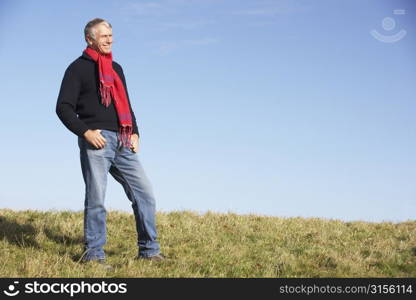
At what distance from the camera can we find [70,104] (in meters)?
7.07

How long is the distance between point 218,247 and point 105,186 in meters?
2.58

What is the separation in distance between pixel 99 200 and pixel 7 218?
438 centimetres

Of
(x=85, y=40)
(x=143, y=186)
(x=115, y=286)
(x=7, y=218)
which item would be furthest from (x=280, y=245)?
(x=7, y=218)

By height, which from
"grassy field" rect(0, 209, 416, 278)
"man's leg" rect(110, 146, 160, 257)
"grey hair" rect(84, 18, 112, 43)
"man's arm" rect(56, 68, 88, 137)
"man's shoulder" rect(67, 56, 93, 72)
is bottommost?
"grassy field" rect(0, 209, 416, 278)

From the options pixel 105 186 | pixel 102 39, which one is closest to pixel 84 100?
pixel 102 39

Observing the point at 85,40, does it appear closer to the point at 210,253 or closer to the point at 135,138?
the point at 135,138

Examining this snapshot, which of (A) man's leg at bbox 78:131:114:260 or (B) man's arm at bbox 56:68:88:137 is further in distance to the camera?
(A) man's leg at bbox 78:131:114:260

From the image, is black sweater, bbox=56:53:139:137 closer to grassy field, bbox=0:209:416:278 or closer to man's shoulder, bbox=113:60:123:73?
man's shoulder, bbox=113:60:123:73

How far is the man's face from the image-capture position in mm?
7176

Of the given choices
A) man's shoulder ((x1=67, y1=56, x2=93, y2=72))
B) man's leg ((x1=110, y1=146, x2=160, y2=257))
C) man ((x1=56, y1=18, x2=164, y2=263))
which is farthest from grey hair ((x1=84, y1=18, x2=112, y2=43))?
man's leg ((x1=110, y1=146, x2=160, y2=257))

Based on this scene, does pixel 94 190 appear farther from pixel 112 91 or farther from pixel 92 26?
pixel 92 26

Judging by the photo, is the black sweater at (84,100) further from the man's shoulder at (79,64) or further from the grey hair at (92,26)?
the grey hair at (92,26)

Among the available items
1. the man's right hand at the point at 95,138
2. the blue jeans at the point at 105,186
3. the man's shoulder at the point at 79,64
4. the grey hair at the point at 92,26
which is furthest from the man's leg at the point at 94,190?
the grey hair at the point at 92,26

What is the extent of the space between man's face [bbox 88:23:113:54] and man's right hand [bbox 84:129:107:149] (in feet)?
3.98
